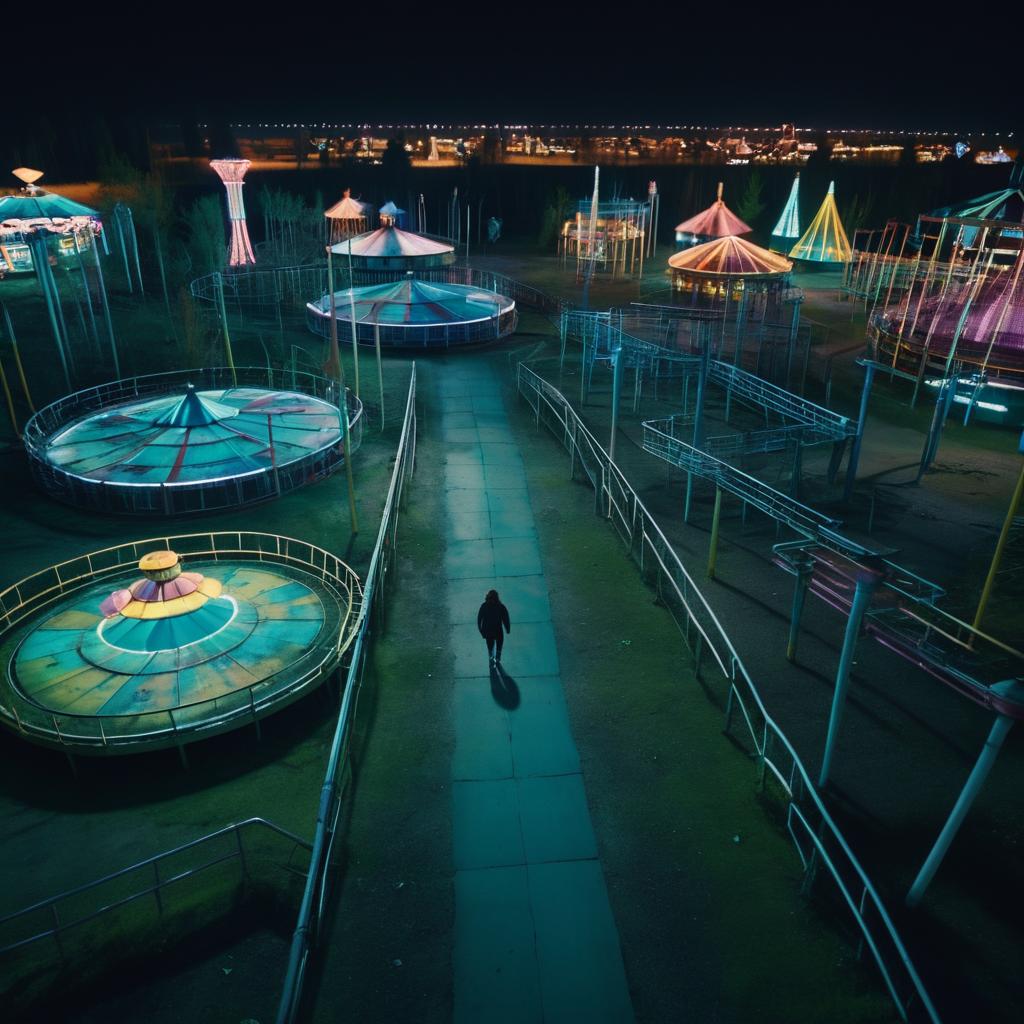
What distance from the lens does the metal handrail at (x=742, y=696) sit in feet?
28.3

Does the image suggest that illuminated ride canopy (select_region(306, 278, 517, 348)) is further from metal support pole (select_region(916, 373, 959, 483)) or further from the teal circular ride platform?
metal support pole (select_region(916, 373, 959, 483))

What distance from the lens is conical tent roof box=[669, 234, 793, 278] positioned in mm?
40531

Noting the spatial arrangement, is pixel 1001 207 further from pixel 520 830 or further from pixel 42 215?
pixel 42 215

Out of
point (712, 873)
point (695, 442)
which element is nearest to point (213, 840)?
point (712, 873)

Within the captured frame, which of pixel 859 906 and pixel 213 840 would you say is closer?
pixel 859 906

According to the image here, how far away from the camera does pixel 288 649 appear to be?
49.4ft

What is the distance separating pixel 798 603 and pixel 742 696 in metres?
2.15

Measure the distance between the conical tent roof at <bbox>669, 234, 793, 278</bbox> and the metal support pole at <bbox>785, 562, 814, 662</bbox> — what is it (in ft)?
97.0

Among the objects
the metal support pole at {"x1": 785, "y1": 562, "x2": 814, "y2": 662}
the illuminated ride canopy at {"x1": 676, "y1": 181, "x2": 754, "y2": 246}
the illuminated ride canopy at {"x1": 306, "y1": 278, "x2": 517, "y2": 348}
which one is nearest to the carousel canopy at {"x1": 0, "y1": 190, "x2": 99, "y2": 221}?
the illuminated ride canopy at {"x1": 306, "y1": 278, "x2": 517, "y2": 348}

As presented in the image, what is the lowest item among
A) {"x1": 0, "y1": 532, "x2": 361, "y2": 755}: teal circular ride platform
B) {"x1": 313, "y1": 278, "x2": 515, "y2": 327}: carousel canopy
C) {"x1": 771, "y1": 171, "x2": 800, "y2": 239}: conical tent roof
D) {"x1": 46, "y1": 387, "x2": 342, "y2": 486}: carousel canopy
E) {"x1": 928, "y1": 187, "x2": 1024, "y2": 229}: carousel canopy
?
{"x1": 0, "y1": 532, "x2": 361, "y2": 755}: teal circular ride platform

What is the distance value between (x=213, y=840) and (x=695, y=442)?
1668 cm

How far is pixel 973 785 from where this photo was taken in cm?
892

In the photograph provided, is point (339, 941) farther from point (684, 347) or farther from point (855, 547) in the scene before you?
point (684, 347)

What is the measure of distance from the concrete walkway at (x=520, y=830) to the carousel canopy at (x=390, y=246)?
3251 cm
